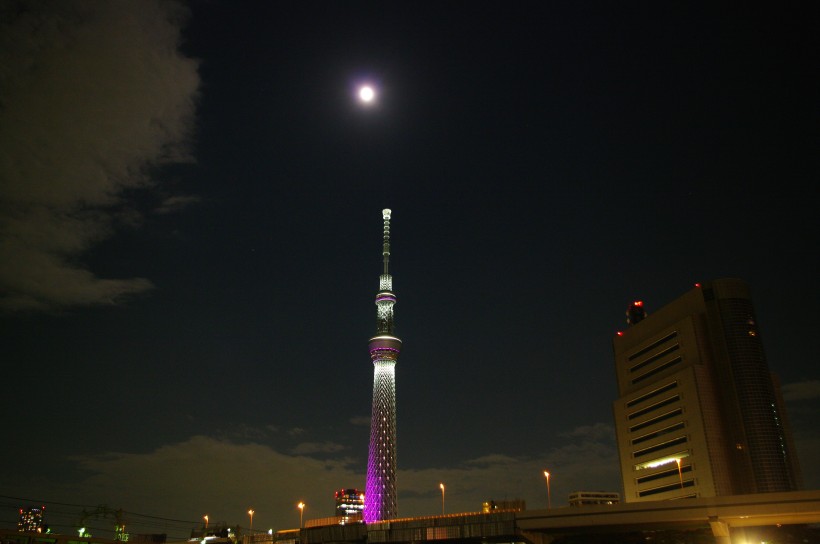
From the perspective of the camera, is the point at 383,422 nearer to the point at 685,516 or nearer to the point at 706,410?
the point at 706,410

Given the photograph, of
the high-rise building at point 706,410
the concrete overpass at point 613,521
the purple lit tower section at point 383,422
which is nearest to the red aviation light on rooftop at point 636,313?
the high-rise building at point 706,410

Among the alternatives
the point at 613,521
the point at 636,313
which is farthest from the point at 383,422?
the point at 613,521

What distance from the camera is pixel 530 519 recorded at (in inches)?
3086

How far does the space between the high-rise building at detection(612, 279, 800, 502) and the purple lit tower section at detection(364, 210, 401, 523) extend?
5681 cm

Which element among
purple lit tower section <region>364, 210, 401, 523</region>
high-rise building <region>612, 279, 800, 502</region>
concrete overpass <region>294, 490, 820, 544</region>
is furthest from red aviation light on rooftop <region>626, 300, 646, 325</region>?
concrete overpass <region>294, 490, 820, 544</region>

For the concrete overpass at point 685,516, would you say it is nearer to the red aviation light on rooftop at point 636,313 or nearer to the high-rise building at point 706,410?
the high-rise building at point 706,410

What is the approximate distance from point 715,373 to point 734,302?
14854 millimetres

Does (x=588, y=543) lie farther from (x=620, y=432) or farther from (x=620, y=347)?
(x=620, y=347)

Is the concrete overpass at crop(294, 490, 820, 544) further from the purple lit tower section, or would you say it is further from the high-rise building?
the purple lit tower section

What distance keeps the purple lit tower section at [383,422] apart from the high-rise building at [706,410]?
5681 centimetres

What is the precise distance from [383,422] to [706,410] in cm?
7799

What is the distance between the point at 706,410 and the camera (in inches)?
5226

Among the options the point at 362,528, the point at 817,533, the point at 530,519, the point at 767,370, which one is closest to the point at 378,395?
the point at 362,528

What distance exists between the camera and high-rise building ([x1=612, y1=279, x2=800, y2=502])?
127m
